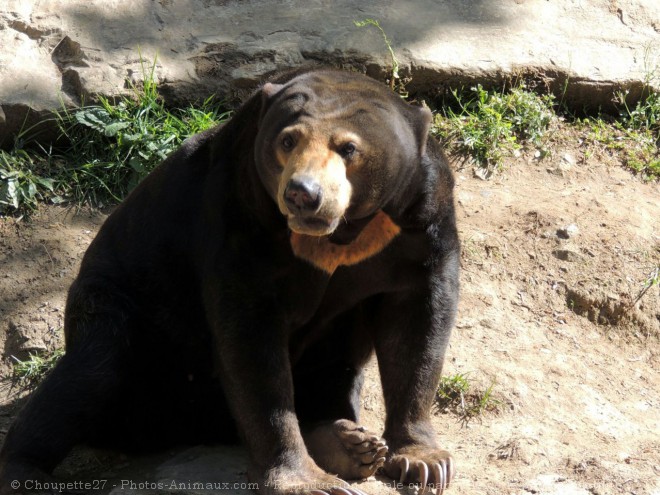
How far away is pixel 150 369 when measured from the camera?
5688 mm

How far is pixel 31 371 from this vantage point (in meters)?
6.78

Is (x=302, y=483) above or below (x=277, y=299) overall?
below

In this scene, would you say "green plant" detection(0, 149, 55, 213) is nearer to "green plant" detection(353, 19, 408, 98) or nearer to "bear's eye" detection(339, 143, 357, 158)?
"green plant" detection(353, 19, 408, 98)

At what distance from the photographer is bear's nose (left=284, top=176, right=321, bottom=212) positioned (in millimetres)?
4508

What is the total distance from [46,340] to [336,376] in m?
2.27

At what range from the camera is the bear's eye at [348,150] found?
478 cm

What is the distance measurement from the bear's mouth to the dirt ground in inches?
56.7

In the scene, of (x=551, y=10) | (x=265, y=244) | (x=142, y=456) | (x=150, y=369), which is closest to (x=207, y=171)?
(x=265, y=244)

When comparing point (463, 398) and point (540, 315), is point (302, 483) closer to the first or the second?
point (463, 398)

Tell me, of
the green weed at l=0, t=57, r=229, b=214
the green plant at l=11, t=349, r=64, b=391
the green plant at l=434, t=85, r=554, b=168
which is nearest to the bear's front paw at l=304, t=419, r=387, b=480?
the green plant at l=11, t=349, r=64, b=391

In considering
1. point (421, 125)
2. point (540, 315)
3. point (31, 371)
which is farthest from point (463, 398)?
point (31, 371)

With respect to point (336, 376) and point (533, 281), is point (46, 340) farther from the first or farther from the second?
point (533, 281)

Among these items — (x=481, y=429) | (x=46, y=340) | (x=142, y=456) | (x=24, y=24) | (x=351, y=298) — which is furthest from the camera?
(x=24, y=24)

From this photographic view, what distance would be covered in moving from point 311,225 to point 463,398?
2263mm
